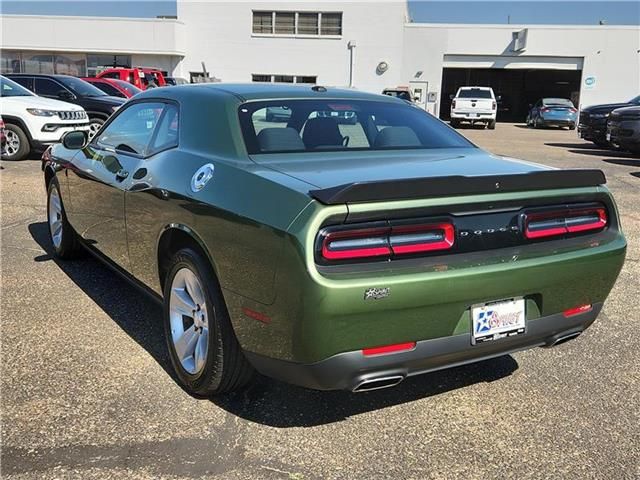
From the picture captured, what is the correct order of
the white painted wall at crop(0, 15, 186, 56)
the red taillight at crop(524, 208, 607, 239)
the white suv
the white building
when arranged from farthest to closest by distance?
the white building, the white painted wall at crop(0, 15, 186, 56), the white suv, the red taillight at crop(524, 208, 607, 239)

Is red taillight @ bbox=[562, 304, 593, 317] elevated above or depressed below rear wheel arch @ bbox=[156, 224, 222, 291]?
below

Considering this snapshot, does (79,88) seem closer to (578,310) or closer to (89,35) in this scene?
(578,310)

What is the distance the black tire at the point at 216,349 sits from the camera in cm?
285

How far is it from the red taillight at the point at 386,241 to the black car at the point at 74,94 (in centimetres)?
1259

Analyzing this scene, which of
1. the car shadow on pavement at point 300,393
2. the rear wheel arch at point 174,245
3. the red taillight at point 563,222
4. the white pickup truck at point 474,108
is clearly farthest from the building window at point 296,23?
the red taillight at point 563,222

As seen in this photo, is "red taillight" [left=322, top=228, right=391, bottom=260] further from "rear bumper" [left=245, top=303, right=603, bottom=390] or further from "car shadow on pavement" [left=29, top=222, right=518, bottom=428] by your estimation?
"car shadow on pavement" [left=29, top=222, right=518, bottom=428]

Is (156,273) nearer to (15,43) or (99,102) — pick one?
(99,102)

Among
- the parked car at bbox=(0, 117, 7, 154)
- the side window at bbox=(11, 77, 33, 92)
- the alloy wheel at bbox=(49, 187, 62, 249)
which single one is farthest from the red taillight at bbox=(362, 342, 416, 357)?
the side window at bbox=(11, 77, 33, 92)

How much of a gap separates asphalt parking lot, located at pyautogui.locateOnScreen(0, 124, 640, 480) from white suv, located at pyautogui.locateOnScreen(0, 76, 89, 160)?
830 cm

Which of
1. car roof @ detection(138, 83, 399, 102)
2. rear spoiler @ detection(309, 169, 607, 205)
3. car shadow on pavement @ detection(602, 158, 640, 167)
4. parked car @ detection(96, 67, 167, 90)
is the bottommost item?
car shadow on pavement @ detection(602, 158, 640, 167)

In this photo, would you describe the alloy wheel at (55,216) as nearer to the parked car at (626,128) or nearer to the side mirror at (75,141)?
the side mirror at (75,141)

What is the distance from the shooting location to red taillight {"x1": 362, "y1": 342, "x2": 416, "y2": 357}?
2.49 meters

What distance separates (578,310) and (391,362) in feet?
3.60

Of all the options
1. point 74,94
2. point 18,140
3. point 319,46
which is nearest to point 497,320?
point 18,140
